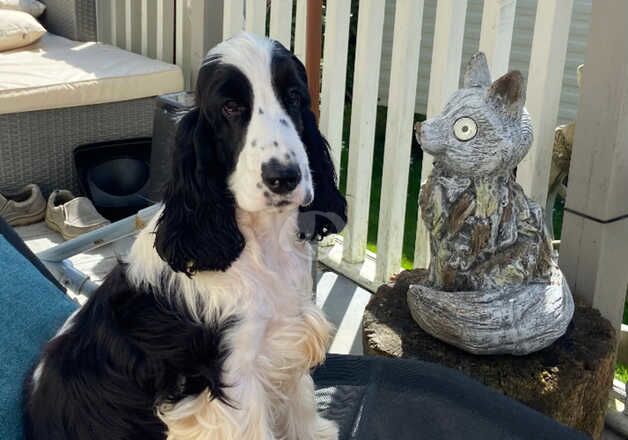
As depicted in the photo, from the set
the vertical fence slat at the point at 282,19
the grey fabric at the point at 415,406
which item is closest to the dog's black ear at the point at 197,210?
the grey fabric at the point at 415,406

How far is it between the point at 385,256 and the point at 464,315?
147cm

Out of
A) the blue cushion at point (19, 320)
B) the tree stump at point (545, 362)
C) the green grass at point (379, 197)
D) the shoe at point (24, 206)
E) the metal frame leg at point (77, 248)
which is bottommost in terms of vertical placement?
the green grass at point (379, 197)

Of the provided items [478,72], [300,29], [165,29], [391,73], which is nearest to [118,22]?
[165,29]

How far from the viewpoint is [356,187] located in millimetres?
4008

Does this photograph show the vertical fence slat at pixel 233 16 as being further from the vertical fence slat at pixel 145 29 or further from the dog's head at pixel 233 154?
the dog's head at pixel 233 154

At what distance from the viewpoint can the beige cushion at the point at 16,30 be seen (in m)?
5.07

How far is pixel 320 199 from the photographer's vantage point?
6.16ft

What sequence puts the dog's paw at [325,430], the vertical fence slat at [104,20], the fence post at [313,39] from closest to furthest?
1. the dog's paw at [325,430]
2. the fence post at [313,39]
3. the vertical fence slat at [104,20]

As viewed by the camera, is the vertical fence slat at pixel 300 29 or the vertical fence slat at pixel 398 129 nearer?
the vertical fence slat at pixel 398 129

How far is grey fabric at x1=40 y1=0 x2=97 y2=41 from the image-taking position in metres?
5.70

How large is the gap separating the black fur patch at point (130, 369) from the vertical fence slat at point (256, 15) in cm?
277

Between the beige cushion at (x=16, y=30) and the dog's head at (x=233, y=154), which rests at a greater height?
the dog's head at (x=233, y=154)

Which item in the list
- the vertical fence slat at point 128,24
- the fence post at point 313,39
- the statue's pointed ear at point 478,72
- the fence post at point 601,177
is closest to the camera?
the statue's pointed ear at point 478,72

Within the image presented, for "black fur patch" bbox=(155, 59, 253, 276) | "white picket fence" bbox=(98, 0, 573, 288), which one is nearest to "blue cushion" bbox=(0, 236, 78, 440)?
"black fur patch" bbox=(155, 59, 253, 276)
